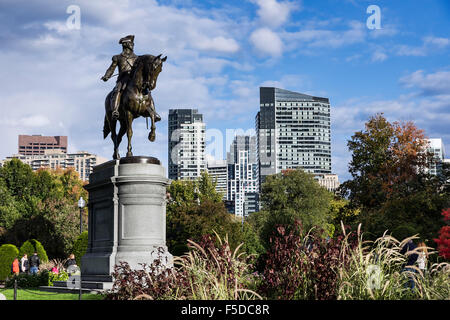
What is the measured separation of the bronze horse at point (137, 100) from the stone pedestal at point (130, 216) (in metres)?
1.28

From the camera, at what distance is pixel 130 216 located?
19.0 m

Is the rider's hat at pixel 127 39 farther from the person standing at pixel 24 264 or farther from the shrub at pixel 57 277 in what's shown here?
the person standing at pixel 24 264

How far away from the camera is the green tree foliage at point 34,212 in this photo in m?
51.6

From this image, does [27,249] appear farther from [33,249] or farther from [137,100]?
[137,100]

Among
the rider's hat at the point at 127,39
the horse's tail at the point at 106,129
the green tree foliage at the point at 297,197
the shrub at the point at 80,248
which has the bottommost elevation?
the shrub at the point at 80,248

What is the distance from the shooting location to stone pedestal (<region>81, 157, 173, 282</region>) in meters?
18.8

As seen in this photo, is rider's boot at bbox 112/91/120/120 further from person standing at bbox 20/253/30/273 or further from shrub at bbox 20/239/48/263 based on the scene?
shrub at bbox 20/239/48/263

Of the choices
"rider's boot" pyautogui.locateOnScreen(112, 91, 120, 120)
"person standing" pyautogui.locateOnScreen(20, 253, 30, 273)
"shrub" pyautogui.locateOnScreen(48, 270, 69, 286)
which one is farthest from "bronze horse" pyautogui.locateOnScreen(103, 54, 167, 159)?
"person standing" pyautogui.locateOnScreen(20, 253, 30, 273)

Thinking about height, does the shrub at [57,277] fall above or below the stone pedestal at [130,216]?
below

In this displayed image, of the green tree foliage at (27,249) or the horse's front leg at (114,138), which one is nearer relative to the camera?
the horse's front leg at (114,138)

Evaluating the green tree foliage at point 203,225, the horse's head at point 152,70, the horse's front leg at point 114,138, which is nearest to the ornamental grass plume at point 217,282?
the horse's head at point 152,70

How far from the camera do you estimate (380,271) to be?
8.92 metres

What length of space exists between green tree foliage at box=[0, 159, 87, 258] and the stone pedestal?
32940 millimetres
